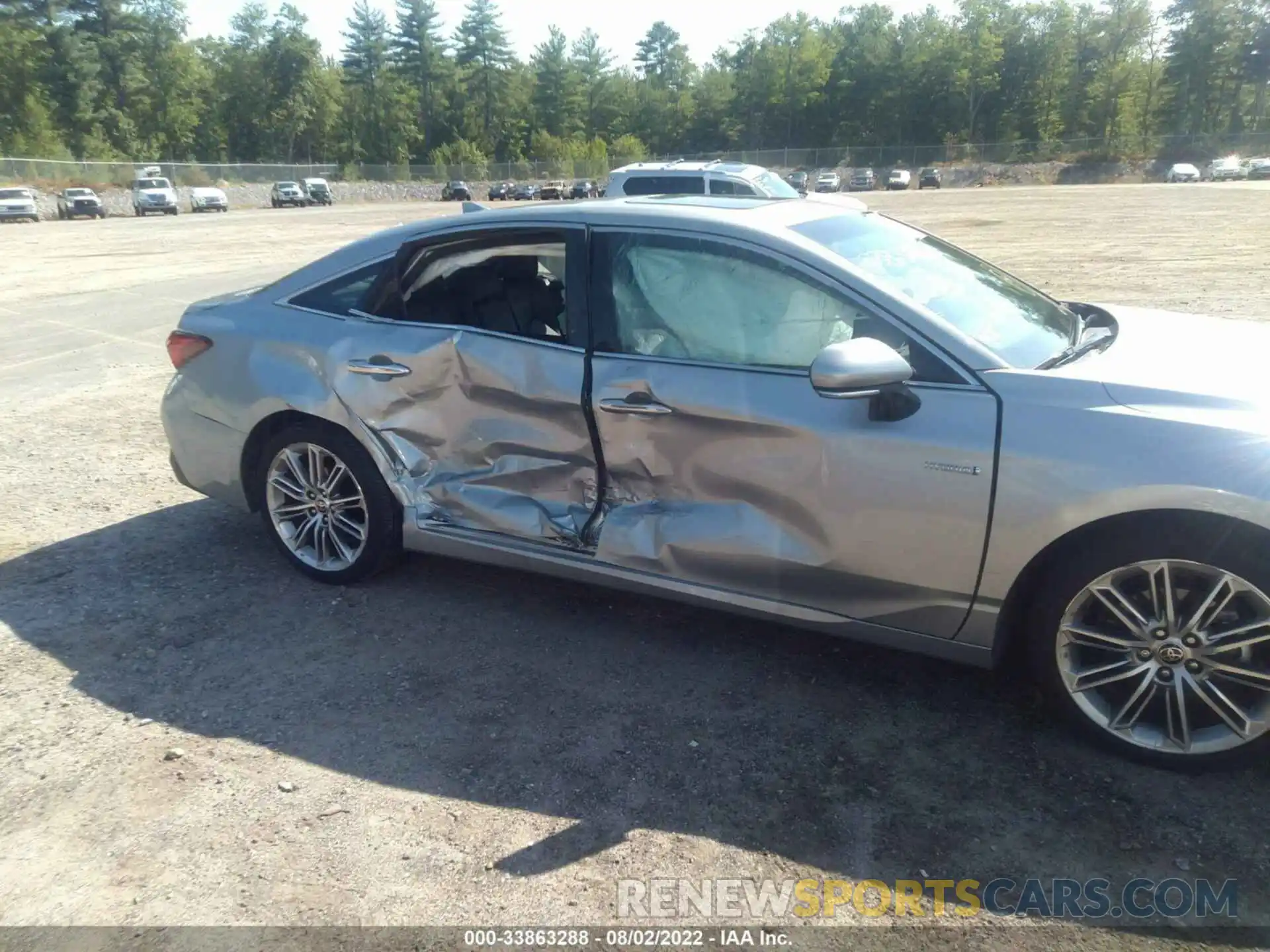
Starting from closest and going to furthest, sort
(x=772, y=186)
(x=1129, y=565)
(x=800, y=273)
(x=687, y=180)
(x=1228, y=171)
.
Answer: (x=1129, y=565) → (x=800, y=273) → (x=687, y=180) → (x=772, y=186) → (x=1228, y=171)

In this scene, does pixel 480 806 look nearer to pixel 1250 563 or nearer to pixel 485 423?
pixel 485 423

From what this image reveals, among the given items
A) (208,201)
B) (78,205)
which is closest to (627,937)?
(78,205)

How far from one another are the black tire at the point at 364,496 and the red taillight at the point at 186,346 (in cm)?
60

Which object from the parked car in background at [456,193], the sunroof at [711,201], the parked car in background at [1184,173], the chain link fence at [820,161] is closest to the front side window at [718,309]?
the sunroof at [711,201]

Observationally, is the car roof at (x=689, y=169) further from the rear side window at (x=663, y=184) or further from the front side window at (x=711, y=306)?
the front side window at (x=711, y=306)

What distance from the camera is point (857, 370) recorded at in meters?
3.04

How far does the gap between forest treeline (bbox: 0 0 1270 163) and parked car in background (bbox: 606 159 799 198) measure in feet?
250

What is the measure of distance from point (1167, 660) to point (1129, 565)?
33 cm

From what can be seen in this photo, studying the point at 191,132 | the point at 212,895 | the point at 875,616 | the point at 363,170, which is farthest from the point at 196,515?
the point at 191,132

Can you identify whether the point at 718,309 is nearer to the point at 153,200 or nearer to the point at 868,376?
the point at 868,376

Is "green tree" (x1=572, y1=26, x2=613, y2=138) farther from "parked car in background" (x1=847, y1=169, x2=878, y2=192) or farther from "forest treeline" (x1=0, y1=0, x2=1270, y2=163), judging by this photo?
"parked car in background" (x1=847, y1=169, x2=878, y2=192)

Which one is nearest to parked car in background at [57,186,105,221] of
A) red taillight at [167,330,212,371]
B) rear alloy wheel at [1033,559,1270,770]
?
red taillight at [167,330,212,371]

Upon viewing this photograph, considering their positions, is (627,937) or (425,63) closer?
(627,937)

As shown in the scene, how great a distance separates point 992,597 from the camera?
3.10 metres
